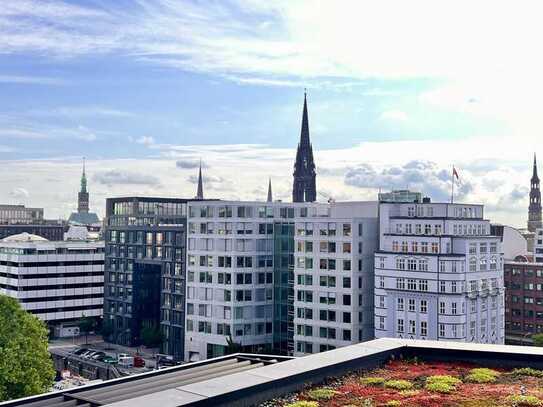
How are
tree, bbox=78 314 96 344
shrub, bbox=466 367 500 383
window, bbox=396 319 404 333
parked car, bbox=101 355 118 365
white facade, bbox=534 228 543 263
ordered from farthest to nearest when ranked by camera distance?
white facade, bbox=534 228 543 263, tree, bbox=78 314 96 344, parked car, bbox=101 355 118 365, window, bbox=396 319 404 333, shrub, bbox=466 367 500 383

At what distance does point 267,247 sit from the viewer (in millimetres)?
119812

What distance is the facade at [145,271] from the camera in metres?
133

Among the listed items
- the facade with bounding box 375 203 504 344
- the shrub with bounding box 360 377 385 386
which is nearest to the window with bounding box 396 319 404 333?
the facade with bounding box 375 203 504 344

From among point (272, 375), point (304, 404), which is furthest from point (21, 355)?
point (304, 404)

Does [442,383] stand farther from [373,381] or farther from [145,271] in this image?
[145,271]

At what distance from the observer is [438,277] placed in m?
95.6

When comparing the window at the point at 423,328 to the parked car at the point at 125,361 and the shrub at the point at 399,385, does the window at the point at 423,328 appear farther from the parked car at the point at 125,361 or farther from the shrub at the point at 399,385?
the shrub at the point at 399,385

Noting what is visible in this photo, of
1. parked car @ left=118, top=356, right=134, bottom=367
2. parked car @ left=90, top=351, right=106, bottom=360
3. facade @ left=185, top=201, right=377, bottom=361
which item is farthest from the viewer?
parked car @ left=90, top=351, right=106, bottom=360

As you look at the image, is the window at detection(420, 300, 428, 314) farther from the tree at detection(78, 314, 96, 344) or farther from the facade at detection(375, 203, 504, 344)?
the tree at detection(78, 314, 96, 344)

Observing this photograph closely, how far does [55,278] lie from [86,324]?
41.9ft

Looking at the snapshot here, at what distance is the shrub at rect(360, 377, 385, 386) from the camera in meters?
26.1

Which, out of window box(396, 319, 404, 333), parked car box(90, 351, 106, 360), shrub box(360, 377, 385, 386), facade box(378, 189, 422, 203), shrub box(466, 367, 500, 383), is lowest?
parked car box(90, 351, 106, 360)

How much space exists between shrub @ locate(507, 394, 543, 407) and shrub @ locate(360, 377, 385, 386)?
4.68 m

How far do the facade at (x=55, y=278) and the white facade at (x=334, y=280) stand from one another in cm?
6952
